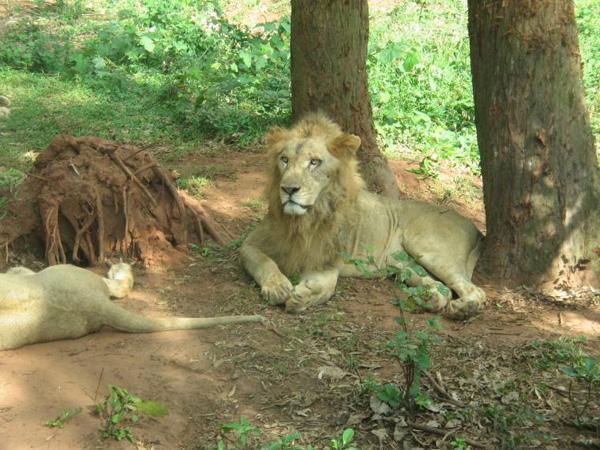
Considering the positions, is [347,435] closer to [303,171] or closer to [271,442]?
[271,442]

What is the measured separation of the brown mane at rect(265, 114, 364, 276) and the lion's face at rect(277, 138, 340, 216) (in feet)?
0.22

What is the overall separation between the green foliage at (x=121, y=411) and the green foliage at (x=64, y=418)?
0.33 feet

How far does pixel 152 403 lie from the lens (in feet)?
14.2

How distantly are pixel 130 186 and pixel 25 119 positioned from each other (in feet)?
13.3

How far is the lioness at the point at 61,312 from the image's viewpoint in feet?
16.2

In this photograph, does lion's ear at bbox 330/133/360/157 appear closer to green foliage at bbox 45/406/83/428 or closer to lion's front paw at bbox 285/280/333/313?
lion's front paw at bbox 285/280/333/313

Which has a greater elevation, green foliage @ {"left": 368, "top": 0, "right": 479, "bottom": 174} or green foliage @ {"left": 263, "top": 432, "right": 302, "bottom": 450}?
green foliage @ {"left": 368, "top": 0, "right": 479, "bottom": 174}

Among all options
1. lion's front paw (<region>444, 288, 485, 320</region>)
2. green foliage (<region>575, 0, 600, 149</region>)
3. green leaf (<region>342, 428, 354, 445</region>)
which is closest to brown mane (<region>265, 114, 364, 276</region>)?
lion's front paw (<region>444, 288, 485, 320</region>)

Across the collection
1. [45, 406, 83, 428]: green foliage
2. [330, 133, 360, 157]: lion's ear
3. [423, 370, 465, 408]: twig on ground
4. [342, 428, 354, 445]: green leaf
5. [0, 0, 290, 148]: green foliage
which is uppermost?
[0, 0, 290, 148]: green foliage

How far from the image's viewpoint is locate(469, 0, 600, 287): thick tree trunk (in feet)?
19.7

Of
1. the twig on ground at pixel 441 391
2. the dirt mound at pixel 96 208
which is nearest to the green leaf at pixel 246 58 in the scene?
the dirt mound at pixel 96 208

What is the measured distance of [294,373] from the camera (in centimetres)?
495

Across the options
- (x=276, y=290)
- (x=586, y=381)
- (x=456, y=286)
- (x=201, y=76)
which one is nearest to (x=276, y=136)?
(x=276, y=290)

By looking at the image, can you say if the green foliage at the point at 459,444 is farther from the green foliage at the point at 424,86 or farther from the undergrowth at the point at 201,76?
the undergrowth at the point at 201,76
